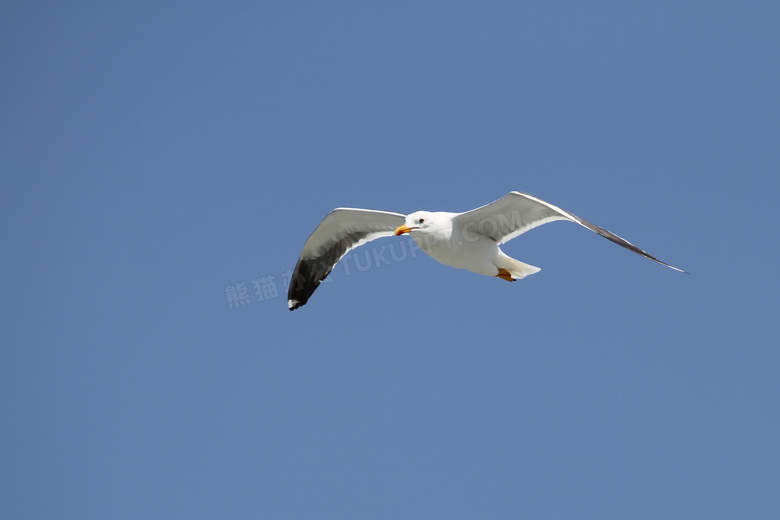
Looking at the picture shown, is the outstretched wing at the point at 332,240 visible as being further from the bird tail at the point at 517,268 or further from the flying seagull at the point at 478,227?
the bird tail at the point at 517,268

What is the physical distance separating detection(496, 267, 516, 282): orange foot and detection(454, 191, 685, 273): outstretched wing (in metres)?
0.40

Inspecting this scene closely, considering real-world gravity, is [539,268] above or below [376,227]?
below

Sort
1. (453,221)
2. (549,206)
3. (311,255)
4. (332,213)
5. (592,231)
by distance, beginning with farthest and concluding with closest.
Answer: (311,255) < (332,213) < (453,221) < (549,206) < (592,231)

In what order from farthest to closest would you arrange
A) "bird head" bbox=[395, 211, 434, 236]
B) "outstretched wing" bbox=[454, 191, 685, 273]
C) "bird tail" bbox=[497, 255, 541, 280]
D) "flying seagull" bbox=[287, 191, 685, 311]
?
"bird tail" bbox=[497, 255, 541, 280] → "bird head" bbox=[395, 211, 434, 236] → "flying seagull" bbox=[287, 191, 685, 311] → "outstretched wing" bbox=[454, 191, 685, 273]

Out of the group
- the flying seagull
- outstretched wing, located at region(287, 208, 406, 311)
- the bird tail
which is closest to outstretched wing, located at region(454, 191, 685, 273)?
the flying seagull

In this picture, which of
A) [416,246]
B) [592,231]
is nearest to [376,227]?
[416,246]

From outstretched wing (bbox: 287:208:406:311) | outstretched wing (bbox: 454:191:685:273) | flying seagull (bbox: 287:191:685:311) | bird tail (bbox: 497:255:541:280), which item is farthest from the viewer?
outstretched wing (bbox: 287:208:406:311)

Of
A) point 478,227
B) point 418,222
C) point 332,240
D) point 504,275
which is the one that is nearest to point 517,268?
point 504,275

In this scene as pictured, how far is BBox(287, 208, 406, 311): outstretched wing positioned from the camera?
9.93 metres

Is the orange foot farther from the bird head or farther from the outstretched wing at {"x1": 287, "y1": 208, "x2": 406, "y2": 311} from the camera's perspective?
the outstretched wing at {"x1": 287, "y1": 208, "x2": 406, "y2": 311}

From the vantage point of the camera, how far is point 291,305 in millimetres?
11195

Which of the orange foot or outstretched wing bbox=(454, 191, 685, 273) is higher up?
outstretched wing bbox=(454, 191, 685, 273)

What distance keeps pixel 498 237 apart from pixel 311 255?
3.04 meters

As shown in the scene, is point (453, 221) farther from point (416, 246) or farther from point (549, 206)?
point (549, 206)
